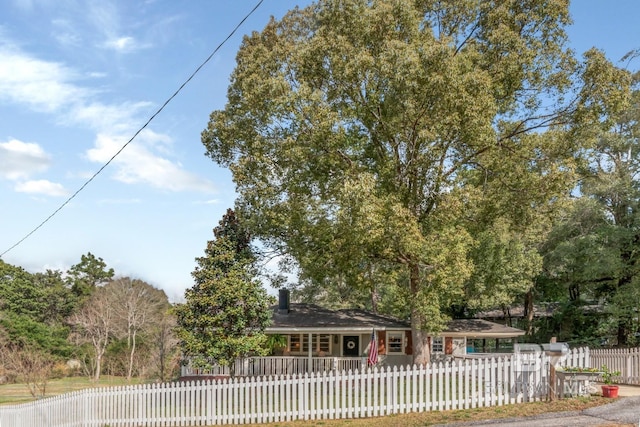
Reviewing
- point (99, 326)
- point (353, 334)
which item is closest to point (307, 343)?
point (353, 334)

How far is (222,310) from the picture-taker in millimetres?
21625

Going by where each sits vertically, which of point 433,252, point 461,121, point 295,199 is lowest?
point 433,252

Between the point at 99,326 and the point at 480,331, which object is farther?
the point at 99,326

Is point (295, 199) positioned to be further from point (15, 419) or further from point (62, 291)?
point (62, 291)

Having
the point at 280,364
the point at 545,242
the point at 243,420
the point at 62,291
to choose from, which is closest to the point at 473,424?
the point at 243,420

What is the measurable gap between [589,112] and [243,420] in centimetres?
1663

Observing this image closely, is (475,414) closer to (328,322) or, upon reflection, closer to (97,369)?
(328,322)

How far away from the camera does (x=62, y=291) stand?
62625 mm

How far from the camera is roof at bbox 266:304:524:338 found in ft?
88.8

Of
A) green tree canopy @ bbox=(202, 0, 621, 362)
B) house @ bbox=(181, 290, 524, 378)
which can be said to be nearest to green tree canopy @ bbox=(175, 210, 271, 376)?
green tree canopy @ bbox=(202, 0, 621, 362)

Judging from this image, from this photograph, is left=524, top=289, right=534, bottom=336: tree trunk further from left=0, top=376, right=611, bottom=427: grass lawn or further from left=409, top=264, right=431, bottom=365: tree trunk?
left=0, top=376, right=611, bottom=427: grass lawn

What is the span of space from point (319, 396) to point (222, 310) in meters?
7.43

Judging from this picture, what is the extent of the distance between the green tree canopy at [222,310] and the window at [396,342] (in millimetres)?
8870

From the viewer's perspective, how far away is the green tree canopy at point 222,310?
21.3 metres
